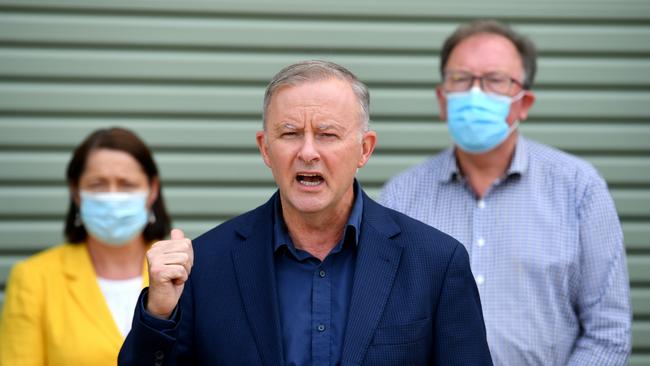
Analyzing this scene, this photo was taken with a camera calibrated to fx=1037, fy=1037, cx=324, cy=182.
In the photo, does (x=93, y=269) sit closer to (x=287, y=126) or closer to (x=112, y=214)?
(x=112, y=214)

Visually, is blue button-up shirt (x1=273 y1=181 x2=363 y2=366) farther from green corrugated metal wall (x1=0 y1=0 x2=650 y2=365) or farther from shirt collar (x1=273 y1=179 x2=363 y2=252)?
green corrugated metal wall (x1=0 y1=0 x2=650 y2=365)

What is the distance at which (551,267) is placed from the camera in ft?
12.9

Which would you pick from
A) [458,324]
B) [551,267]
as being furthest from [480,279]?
[458,324]

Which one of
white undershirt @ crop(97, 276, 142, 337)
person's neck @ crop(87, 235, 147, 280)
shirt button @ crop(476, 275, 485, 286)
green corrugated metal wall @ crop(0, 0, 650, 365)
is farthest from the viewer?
green corrugated metal wall @ crop(0, 0, 650, 365)

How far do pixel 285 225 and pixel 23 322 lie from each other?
1.59 meters

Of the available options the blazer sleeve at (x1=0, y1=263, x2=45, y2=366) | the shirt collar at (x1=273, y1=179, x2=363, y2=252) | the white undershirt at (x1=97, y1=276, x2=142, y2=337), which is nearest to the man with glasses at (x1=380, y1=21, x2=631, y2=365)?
the shirt collar at (x1=273, y1=179, x2=363, y2=252)

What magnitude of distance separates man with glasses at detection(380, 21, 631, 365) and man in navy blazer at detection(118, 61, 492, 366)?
3.02 feet

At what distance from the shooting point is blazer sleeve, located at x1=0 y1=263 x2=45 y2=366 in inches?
163

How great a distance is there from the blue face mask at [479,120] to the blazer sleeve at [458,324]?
3.86 ft

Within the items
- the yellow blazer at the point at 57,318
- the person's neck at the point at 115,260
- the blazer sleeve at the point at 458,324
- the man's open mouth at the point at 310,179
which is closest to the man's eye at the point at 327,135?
the man's open mouth at the point at 310,179

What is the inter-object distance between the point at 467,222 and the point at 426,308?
120cm

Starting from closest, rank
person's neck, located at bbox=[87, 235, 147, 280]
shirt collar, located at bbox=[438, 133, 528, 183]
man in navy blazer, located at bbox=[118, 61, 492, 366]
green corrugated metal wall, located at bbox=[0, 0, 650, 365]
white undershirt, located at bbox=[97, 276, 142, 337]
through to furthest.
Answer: man in navy blazer, located at bbox=[118, 61, 492, 366], shirt collar, located at bbox=[438, 133, 528, 183], white undershirt, located at bbox=[97, 276, 142, 337], person's neck, located at bbox=[87, 235, 147, 280], green corrugated metal wall, located at bbox=[0, 0, 650, 365]

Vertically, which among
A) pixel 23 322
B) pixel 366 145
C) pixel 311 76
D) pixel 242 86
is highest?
pixel 311 76

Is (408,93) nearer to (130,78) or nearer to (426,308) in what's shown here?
(130,78)
